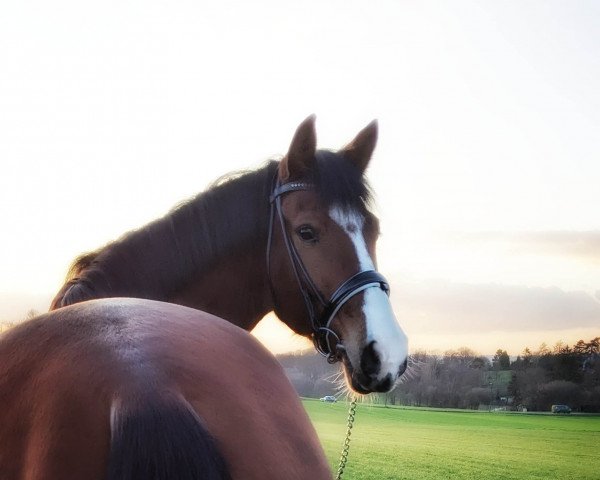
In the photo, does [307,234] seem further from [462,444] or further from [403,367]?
[462,444]

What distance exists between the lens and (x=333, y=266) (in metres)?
4.48

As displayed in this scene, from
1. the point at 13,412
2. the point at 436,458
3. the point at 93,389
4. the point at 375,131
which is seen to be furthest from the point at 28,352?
the point at 436,458

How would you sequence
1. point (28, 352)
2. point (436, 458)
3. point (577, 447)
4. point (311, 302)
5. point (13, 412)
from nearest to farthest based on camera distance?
point (13, 412), point (28, 352), point (311, 302), point (436, 458), point (577, 447)

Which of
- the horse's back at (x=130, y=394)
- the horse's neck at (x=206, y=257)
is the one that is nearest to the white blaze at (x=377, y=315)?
the horse's neck at (x=206, y=257)

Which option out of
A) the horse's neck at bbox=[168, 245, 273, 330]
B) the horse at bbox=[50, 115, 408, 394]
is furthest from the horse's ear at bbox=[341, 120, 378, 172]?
the horse's neck at bbox=[168, 245, 273, 330]

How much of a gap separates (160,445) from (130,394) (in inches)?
6.8

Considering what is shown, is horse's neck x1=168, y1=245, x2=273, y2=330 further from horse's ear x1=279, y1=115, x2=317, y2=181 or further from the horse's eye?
horse's ear x1=279, y1=115, x2=317, y2=181

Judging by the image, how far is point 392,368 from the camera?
13.3 ft

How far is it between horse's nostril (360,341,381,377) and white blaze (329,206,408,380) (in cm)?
3

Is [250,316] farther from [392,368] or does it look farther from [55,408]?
[55,408]

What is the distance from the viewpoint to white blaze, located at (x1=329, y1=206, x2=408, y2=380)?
404cm

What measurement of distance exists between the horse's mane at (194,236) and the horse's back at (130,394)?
2303mm

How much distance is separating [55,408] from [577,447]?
48679 mm

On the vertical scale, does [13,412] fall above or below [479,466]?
above
